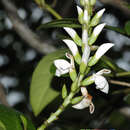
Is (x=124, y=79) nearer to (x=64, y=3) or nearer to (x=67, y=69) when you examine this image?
(x=67, y=69)

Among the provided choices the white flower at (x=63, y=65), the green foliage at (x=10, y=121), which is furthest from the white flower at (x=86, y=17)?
the green foliage at (x=10, y=121)

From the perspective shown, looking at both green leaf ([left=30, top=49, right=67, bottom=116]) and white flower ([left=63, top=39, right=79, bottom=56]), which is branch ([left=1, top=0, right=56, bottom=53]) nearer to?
green leaf ([left=30, top=49, right=67, bottom=116])

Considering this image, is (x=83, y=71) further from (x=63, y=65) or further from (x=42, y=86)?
(x=42, y=86)

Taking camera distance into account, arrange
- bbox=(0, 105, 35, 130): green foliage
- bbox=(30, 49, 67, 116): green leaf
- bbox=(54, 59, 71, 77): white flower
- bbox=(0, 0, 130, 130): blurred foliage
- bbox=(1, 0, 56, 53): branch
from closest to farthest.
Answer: bbox=(0, 105, 35, 130): green foliage, bbox=(54, 59, 71, 77): white flower, bbox=(30, 49, 67, 116): green leaf, bbox=(1, 0, 56, 53): branch, bbox=(0, 0, 130, 130): blurred foliage

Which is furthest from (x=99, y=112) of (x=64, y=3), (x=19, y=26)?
(x=19, y=26)

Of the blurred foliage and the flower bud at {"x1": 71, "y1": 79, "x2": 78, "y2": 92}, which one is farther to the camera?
the blurred foliage

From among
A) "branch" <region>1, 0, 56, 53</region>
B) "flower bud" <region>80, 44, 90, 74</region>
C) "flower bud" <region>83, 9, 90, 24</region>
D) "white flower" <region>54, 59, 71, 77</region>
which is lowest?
"branch" <region>1, 0, 56, 53</region>

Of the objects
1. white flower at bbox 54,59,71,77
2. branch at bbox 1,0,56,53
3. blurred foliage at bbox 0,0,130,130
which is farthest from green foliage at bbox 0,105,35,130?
blurred foliage at bbox 0,0,130,130

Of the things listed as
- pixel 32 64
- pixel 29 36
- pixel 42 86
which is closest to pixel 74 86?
pixel 42 86

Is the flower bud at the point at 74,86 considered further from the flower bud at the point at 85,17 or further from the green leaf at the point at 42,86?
the green leaf at the point at 42,86
